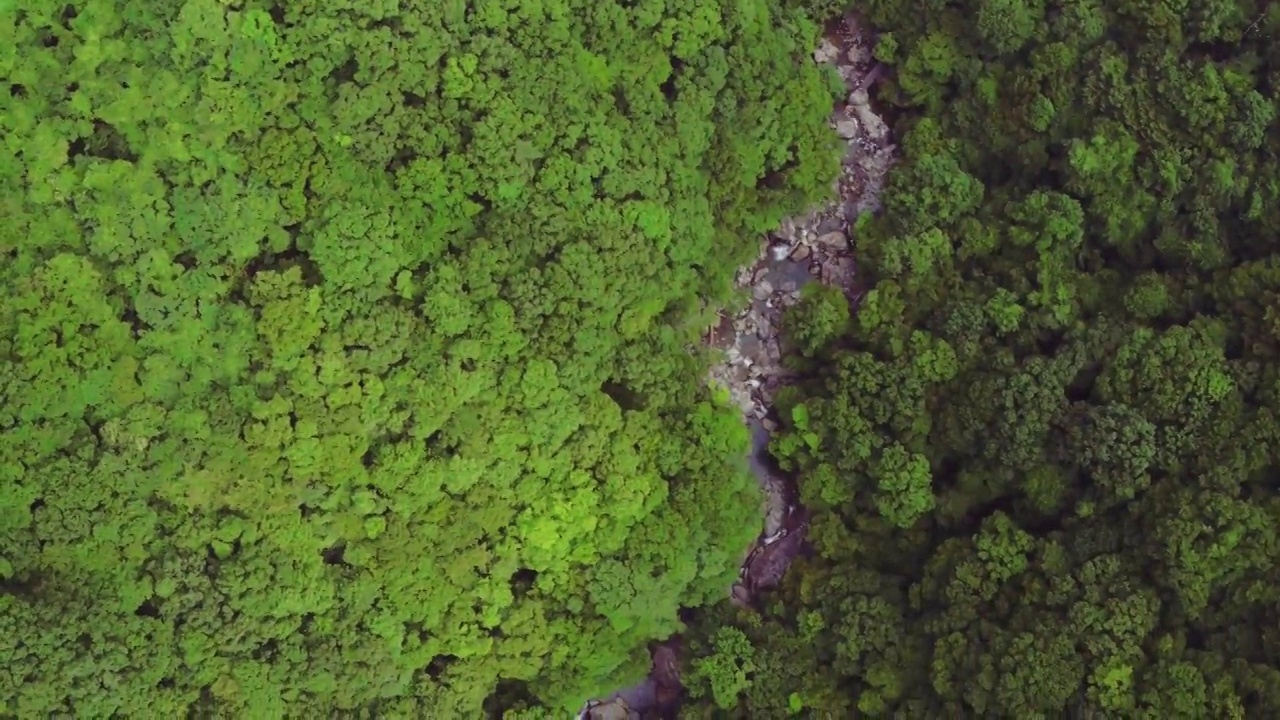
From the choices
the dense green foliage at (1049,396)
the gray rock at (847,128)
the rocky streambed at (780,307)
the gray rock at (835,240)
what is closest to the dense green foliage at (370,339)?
the rocky streambed at (780,307)

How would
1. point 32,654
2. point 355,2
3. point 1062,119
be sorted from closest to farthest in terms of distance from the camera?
point 32,654 < point 355,2 < point 1062,119

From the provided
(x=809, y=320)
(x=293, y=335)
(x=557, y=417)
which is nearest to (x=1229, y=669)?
(x=809, y=320)

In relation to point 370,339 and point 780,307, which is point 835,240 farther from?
point 370,339

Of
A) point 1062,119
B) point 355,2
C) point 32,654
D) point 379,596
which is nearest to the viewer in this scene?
point 32,654

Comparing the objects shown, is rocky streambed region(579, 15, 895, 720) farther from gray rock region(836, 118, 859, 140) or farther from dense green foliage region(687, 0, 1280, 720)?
dense green foliage region(687, 0, 1280, 720)

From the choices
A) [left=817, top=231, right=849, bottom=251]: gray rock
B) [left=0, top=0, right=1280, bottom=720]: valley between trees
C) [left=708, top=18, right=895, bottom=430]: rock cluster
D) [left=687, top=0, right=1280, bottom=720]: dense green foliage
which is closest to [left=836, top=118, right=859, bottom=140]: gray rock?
[left=708, top=18, right=895, bottom=430]: rock cluster

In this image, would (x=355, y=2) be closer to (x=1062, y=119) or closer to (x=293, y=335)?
(x=293, y=335)

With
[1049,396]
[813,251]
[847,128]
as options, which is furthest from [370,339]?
[1049,396]
